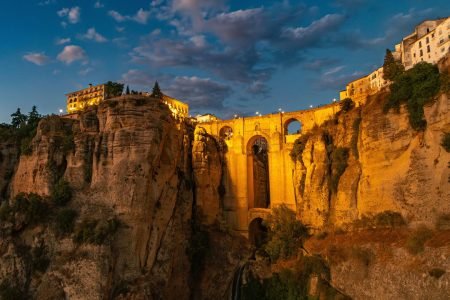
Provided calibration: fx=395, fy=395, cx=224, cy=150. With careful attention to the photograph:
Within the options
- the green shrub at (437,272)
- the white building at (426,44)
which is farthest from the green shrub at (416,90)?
the green shrub at (437,272)

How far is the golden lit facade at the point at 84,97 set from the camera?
65456mm

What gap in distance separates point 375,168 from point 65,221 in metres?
25.1

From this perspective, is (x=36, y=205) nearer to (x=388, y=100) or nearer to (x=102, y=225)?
(x=102, y=225)

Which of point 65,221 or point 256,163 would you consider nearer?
point 65,221

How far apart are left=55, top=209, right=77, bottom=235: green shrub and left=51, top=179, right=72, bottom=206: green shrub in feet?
4.07

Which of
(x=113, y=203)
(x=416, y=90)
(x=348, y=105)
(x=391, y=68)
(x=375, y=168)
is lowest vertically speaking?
(x=113, y=203)

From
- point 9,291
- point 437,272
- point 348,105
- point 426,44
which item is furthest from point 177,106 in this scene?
point 437,272

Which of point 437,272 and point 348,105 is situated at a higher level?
point 348,105

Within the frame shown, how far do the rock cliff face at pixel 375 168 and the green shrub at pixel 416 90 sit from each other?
0.64 meters

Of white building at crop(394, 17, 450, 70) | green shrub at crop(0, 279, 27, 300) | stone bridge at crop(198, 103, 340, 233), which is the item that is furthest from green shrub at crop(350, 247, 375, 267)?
green shrub at crop(0, 279, 27, 300)

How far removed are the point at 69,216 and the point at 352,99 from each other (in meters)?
27.8

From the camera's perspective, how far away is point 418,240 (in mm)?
25281

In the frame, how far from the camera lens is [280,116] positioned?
43.9 m

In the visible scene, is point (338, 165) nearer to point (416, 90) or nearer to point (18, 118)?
point (416, 90)
